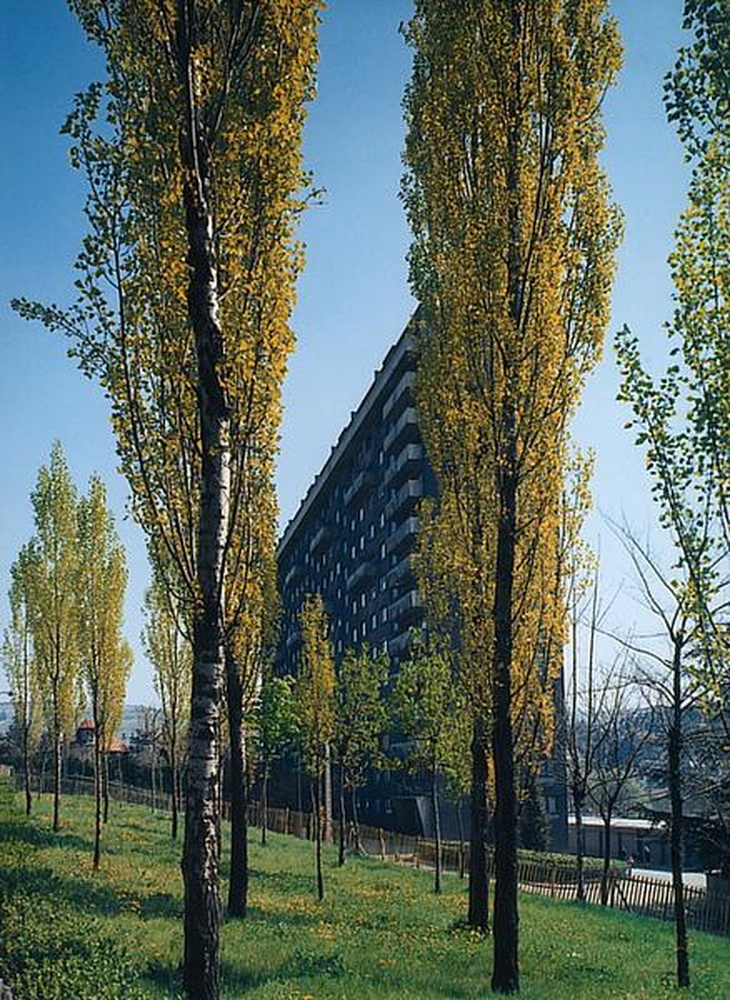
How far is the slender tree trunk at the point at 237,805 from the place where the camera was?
20.2m

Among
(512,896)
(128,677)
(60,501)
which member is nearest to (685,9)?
(512,896)

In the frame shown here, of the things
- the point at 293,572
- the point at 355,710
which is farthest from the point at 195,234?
the point at 293,572

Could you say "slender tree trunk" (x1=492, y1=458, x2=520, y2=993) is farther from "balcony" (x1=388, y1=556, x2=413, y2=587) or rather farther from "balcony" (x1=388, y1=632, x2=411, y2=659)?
"balcony" (x1=388, y1=632, x2=411, y2=659)

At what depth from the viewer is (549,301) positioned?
16047 mm

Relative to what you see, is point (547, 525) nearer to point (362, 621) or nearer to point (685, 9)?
point (685, 9)

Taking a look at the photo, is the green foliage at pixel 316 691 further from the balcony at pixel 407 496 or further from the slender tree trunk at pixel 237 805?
the balcony at pixel 407 496

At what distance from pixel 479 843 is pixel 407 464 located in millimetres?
38824

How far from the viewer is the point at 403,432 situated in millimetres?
58781

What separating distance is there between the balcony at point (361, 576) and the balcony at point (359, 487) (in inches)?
189

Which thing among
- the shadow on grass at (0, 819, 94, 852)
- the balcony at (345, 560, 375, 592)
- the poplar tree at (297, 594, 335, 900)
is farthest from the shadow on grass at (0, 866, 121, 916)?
the balcony at (345, 560, 375, 592)

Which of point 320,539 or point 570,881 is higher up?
point 320,539

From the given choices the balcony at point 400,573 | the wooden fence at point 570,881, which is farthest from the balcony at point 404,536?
the wooden fence at point 570,881

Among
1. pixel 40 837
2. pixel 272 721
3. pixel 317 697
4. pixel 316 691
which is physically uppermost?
pixel 316 691

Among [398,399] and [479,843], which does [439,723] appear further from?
[398,399]
